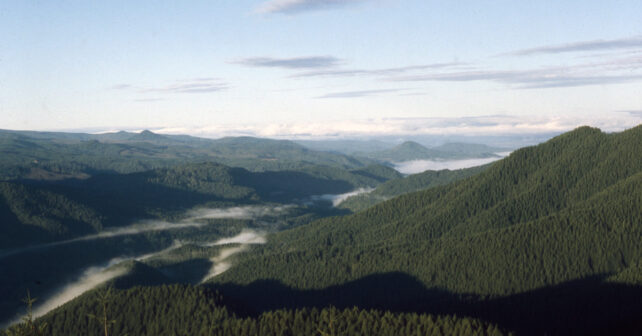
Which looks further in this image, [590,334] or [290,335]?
[590,334]

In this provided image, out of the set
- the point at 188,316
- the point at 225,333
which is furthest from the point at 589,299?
the point at 188,316

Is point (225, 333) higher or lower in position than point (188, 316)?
higher

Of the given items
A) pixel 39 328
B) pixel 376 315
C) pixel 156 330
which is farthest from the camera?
pixel 156 330

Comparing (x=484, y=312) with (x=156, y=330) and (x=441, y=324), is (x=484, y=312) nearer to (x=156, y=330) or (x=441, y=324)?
(x=441, y=324)

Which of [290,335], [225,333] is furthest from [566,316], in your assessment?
[225,333]

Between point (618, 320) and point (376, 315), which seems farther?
point (618, 320)

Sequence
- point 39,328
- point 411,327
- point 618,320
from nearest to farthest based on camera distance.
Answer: point 39,328, point 411,327, point 618,320

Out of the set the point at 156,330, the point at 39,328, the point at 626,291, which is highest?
the point at 39,328

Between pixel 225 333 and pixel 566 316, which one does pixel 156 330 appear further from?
pixel 566 316

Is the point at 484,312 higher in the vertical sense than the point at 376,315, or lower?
lower
